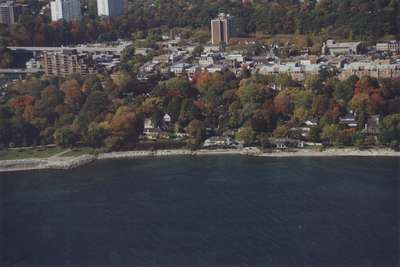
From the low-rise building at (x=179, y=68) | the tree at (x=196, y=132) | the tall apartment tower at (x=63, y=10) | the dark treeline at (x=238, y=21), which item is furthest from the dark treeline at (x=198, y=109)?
the tall apartment tower at (x=63, y=10)

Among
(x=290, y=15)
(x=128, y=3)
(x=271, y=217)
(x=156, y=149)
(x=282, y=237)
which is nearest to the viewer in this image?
(x=282, y=237)

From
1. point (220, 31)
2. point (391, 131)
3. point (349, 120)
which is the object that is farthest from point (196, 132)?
point (220, 31)

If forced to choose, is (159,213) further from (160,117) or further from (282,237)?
(160,117)

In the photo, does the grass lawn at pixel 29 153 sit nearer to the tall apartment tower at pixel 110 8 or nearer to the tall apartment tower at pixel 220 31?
the tall apartment tower at pixel 220 31

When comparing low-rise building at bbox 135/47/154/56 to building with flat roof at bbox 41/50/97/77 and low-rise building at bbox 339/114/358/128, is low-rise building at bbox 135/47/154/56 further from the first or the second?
low-rise building at bbox 339/114/358/128

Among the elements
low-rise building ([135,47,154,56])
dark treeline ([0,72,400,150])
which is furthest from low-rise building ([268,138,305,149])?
low-rise building ([135,47,154,56])

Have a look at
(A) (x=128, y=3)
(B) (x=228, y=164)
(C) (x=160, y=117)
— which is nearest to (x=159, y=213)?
(B) (x=228, y=164)
